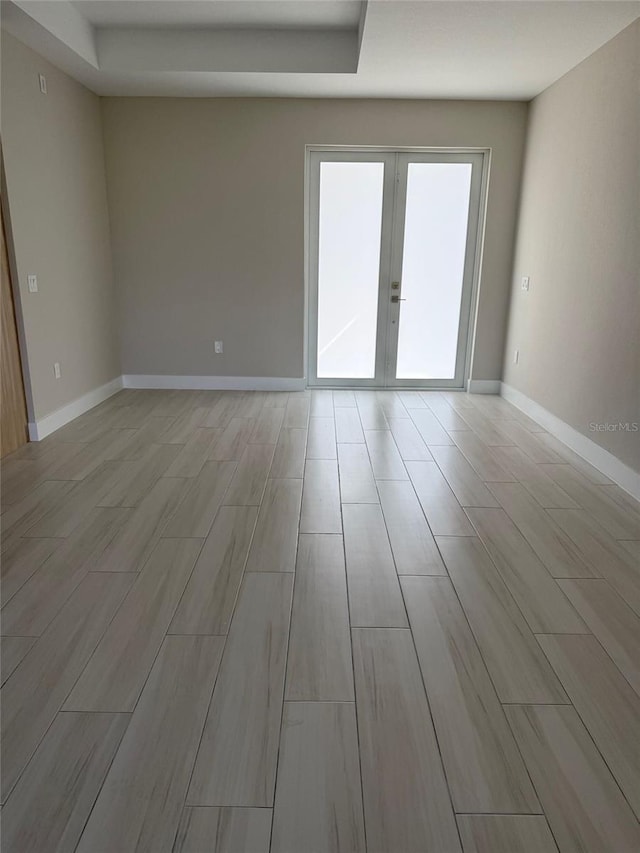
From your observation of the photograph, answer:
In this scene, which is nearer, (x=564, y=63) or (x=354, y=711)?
(x=354, y=711)

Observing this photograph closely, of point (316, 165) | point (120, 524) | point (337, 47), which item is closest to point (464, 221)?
point (316, 165)

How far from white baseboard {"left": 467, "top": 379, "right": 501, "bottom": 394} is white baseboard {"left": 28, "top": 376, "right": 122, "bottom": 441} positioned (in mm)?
3559

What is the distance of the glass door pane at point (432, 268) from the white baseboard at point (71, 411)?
9.33 feet

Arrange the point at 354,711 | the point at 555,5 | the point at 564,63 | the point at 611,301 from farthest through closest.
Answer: the point at 564,63
the point at 611,301
the point at 555,5
the point at 354,711

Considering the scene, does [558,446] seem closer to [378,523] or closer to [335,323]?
[378,523]

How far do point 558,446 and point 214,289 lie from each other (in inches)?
134

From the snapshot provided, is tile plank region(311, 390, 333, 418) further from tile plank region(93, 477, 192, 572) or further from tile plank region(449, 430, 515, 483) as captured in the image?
tile plank region(93, 477, 192, 572)

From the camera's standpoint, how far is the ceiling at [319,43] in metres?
3.17

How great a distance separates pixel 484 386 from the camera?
5617 millimetres

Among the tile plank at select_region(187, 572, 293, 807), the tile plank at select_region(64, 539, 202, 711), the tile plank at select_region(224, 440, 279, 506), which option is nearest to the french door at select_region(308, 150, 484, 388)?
the tile plank at select_region(224, 440, 279, 506)

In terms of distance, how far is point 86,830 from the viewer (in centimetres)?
128

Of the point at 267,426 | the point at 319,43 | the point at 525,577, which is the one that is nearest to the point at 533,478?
the point at 525,577

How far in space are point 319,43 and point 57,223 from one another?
2.40m

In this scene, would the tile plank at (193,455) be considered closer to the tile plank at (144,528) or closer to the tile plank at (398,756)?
the tile plank at (144,528)
